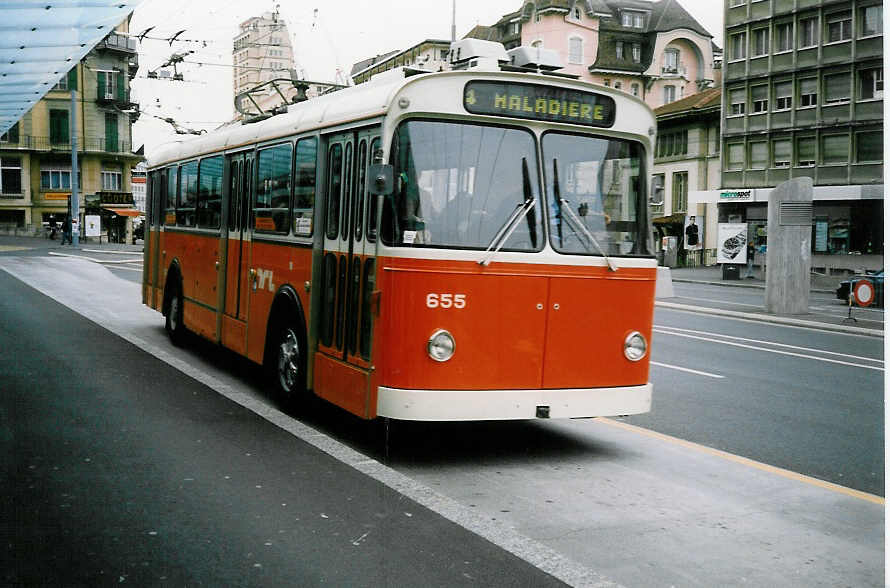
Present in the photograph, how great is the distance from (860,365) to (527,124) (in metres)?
9.05

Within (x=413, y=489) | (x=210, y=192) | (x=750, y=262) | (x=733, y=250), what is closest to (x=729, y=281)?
(x=733, y=250)

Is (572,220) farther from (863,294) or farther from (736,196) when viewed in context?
(736,196)

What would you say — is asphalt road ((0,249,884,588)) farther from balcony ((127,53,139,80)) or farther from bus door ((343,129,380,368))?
balcony ((127,53,139,80))

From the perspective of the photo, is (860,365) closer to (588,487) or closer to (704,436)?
(704,436)

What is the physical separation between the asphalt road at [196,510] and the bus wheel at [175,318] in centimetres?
397

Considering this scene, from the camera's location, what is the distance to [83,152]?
245 ft

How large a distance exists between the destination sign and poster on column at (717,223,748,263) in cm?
3603

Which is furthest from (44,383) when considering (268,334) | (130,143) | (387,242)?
(130,143)

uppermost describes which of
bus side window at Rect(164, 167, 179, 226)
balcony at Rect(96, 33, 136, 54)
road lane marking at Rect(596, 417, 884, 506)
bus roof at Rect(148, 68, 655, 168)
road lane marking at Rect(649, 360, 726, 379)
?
balcony at Rect(96, 33, 136, 54)

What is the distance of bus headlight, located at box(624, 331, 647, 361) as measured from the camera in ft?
25.6

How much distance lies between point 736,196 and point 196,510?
50691mm

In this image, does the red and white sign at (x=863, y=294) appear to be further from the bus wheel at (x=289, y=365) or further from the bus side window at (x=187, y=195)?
the bus wheel at (x=289, y=365)

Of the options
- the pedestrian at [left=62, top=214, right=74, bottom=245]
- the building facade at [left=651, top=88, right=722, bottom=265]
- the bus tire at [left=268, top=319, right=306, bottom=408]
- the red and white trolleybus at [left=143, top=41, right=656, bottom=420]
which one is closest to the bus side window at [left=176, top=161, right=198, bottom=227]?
the bus tire at [left=268, top=319, right=306, bottom=408]

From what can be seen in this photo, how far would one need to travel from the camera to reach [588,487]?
692cm
